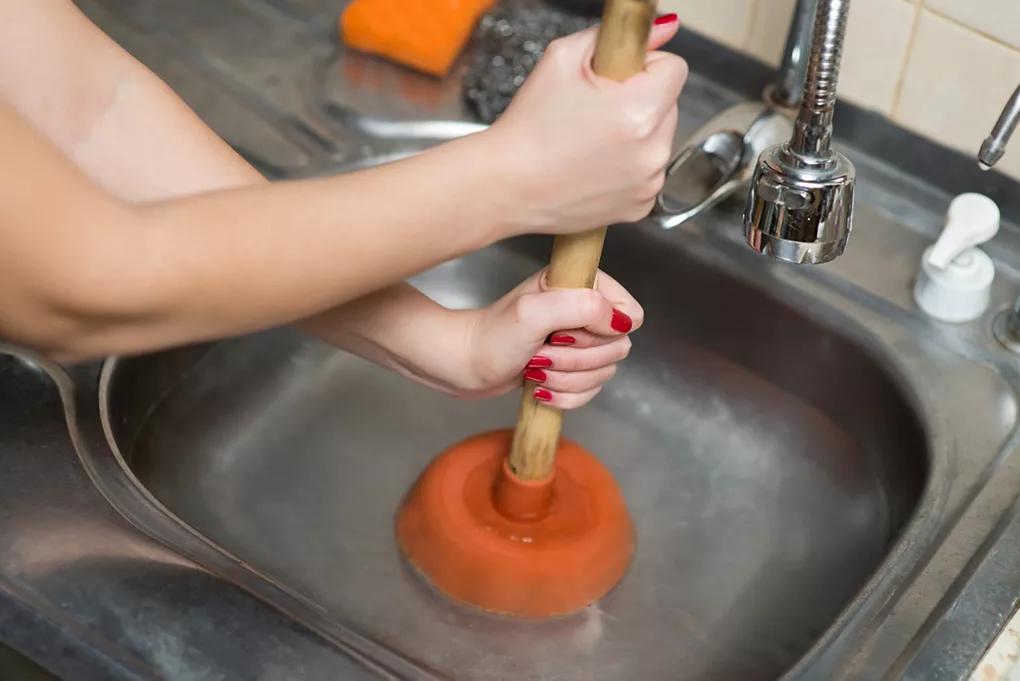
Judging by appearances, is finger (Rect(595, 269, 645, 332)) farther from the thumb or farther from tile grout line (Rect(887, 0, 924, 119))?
tile grout line (Rect(887, 0, 924, 119))

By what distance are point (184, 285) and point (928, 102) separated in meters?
0.55

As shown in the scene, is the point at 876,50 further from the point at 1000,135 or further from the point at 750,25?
the point at 1000,135

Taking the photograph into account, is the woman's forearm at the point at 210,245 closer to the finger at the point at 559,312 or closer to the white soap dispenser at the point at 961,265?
the finger at the point at 559,312

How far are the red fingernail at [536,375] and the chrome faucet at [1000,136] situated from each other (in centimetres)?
25

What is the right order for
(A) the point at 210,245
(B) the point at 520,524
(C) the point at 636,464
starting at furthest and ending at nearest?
(C) the point at 636,464
(B) the point at 520,524
(A) the point at 210,245

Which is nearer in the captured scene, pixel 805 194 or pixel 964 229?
pixel 805 194

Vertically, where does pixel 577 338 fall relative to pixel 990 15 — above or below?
below

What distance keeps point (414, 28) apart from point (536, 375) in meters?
0.39

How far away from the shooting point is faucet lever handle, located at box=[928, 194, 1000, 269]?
0.76 meters

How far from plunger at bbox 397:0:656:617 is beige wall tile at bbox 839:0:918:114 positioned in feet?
1.06

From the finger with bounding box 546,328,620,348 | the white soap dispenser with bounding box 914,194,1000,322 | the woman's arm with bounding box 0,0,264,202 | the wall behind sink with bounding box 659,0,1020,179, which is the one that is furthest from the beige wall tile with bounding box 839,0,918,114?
the woman's arm with bounding box 0,0,264,202

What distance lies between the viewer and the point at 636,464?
2.88 ft

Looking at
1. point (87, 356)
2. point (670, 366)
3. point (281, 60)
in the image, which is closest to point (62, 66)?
point (87, 356)

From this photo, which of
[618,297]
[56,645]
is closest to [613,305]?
[618,297]
